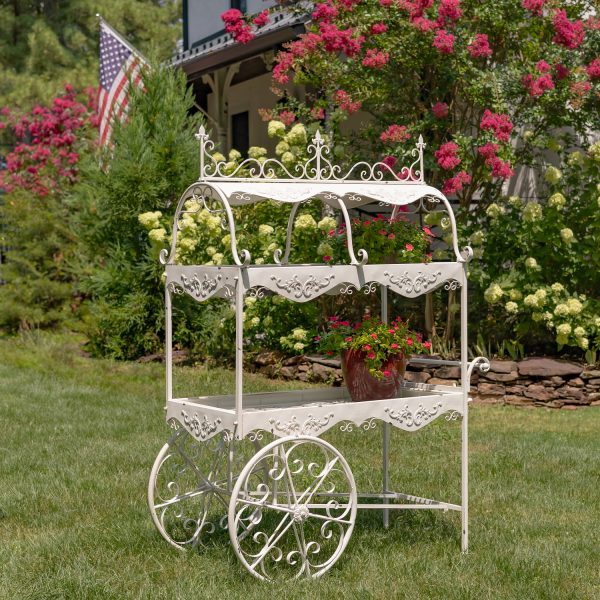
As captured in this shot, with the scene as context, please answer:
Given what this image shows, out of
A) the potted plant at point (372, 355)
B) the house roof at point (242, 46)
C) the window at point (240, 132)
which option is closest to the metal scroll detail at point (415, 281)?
the potted plant at point (372, 355)

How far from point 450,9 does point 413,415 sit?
5.24 meters

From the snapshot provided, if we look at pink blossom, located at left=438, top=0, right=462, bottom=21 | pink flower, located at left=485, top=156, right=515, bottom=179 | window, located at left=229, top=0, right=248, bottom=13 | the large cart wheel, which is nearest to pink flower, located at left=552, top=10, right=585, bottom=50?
pink blossom, located at left=438, top=0, right=462, bottom=21

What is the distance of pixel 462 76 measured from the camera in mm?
9758

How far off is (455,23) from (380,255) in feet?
14.2

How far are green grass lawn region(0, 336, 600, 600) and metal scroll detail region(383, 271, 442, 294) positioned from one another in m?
1.22

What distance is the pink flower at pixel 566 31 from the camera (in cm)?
930

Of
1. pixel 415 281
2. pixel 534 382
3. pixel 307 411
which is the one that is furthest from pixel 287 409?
pixel 534 382

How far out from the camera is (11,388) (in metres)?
9.95

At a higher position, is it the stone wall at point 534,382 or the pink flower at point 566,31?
the pink flower at point 566,31

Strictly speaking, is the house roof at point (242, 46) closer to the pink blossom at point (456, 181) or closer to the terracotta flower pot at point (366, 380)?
the pink blossom at point (456, 181)

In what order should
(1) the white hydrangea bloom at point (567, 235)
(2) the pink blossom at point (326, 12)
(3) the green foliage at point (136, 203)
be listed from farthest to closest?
(3) the green foliage at point (136, 203) < (2) the pink blossom at point (326, 12) < (1) the white hydrangea bloom at point (567, 235)

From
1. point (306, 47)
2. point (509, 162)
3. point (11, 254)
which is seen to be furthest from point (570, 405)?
point (11, 254)

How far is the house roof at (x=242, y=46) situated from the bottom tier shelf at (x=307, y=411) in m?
6.88

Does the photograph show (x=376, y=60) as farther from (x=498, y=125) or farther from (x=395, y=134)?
(x=498, y=125)
